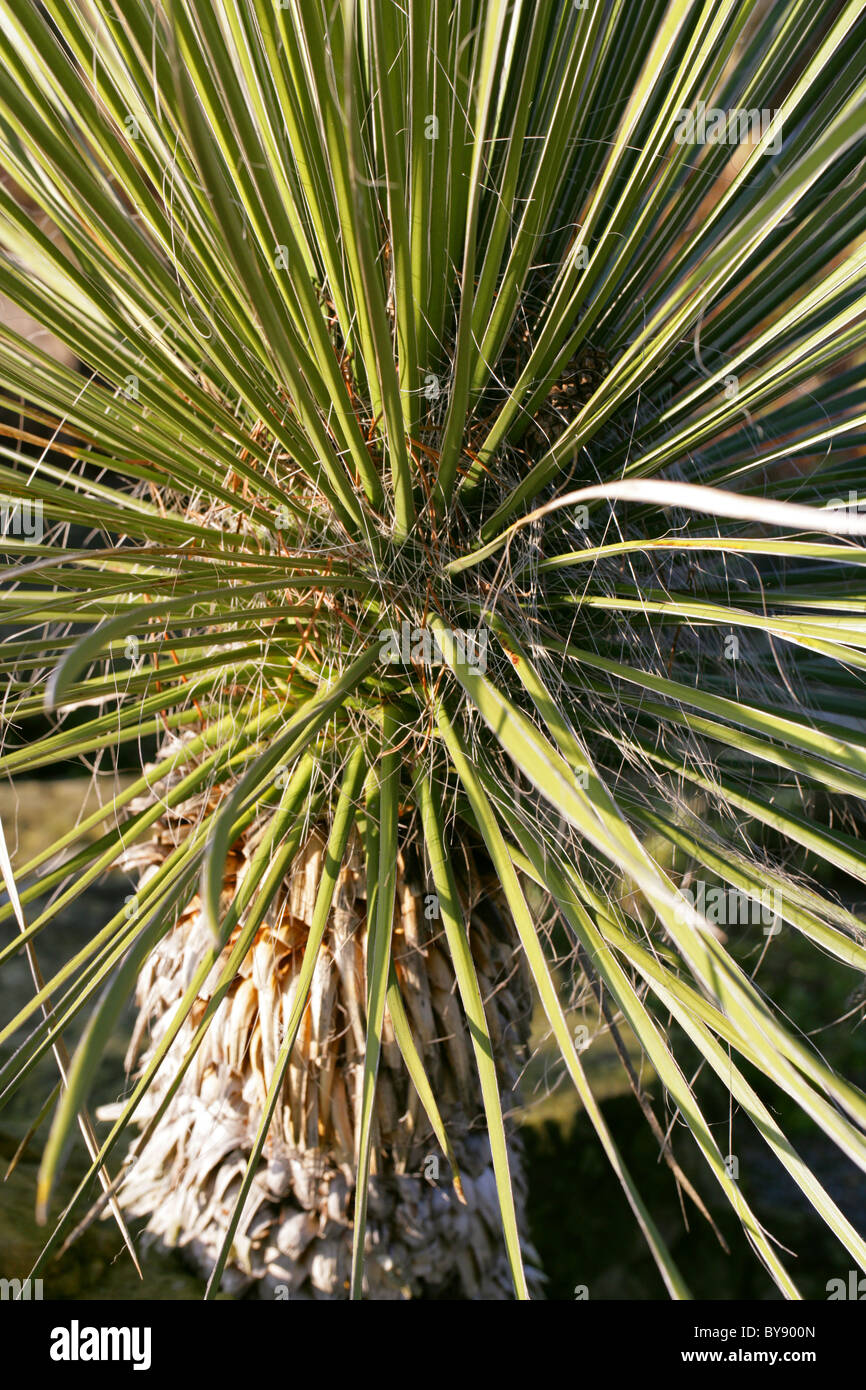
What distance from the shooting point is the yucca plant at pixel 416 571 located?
567 millimetres

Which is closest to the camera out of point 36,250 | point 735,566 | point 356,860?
point 36,250

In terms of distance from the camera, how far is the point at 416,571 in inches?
27.8

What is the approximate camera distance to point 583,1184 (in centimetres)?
175

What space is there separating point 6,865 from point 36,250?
1.57 feet

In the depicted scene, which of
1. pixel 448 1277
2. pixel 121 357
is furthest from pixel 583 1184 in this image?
pixel 121 357

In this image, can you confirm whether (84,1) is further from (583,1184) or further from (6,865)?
(583,1184)

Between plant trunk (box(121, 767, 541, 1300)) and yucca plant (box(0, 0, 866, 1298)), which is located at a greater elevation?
yucca plant (box(0, 0, 866, 1298))

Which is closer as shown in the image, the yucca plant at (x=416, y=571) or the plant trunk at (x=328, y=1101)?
the yucca plant at (x=416, y=571)

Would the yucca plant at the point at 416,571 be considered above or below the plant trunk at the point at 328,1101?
above

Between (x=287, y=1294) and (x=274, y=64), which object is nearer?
(x=274, y=64)

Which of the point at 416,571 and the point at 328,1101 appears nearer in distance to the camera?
the point at 416,571

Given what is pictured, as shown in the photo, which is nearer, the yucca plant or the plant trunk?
the yucca plant

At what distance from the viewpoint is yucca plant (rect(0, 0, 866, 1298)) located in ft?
1.86

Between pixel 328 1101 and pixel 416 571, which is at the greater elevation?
pixel 416 571
